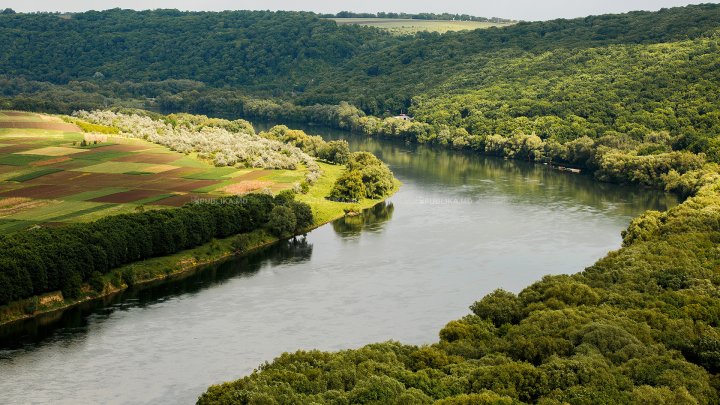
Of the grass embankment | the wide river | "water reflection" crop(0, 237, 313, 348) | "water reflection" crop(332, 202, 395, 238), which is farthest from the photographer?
"water reflection" crop(332, 202, 395, 238)

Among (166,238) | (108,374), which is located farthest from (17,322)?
(166,238)

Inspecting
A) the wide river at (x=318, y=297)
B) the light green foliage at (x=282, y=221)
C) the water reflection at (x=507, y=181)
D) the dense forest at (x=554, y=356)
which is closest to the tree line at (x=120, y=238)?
the light green foliage at (x=282, y=221)

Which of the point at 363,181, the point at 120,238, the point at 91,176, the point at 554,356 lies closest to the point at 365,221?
the point at 363,181

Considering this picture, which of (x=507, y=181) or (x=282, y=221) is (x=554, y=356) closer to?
(x=282, y=221)

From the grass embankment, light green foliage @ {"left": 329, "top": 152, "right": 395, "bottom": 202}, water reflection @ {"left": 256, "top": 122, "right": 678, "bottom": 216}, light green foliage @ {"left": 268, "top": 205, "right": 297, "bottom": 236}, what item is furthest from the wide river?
light green foliage @ {"left": 329, "top": 152, "right": 395, "bottom": 202}

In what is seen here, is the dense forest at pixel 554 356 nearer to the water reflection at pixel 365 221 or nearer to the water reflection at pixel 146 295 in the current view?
the water reflection at pixel 146 295

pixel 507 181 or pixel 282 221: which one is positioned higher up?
pixel 282 221

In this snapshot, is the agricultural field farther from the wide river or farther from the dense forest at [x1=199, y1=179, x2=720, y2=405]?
the dense forest at [x1=199, y1=179, x2=720, y2=405]
